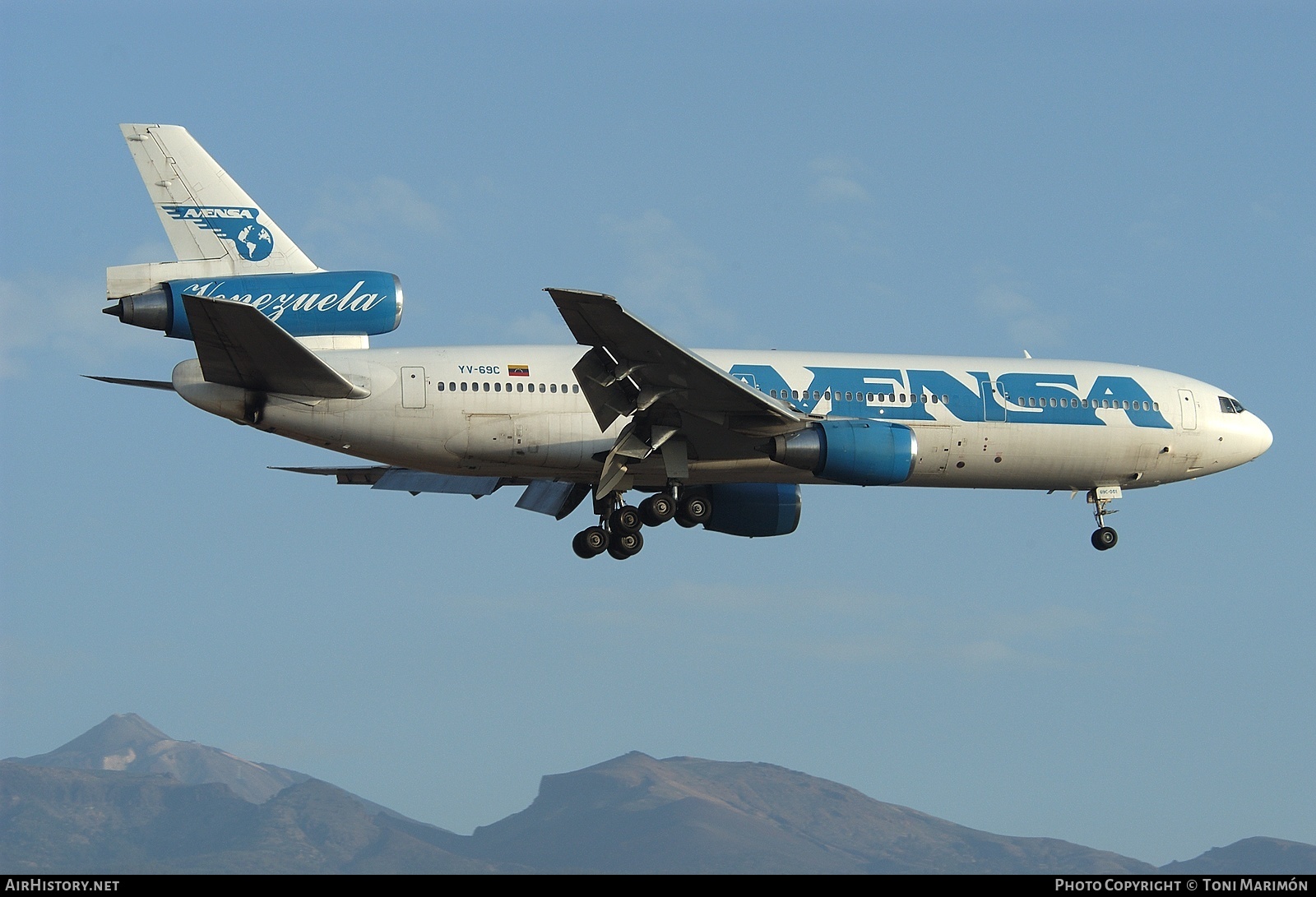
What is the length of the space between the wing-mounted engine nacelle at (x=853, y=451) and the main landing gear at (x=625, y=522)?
12.9ft

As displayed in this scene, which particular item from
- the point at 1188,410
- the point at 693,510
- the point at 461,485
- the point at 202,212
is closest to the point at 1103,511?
the point at 1188,410

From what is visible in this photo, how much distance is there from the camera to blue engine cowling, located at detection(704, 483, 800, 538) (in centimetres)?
3697

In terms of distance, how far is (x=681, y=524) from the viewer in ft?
116

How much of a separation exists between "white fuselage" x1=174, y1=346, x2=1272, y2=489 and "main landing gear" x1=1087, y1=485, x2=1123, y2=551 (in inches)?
8.7

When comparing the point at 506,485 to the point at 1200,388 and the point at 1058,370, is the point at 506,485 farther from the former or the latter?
the point at 1200,388

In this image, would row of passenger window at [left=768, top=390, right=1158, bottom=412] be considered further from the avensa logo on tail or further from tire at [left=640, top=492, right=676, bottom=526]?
the avensa logo on tail

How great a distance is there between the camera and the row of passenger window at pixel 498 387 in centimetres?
3092

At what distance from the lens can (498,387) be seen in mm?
31203

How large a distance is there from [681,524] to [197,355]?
465 inches

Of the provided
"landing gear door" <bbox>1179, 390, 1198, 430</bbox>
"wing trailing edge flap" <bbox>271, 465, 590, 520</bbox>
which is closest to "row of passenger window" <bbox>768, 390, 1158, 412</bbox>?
"landing gear door" <bbox>1179, 390, 1198, 430</bbox>
